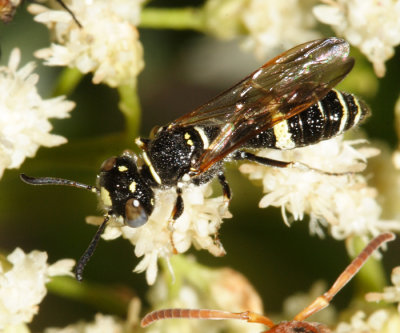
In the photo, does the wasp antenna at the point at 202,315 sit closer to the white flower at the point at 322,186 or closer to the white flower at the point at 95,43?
the white flower at the point at 322,186

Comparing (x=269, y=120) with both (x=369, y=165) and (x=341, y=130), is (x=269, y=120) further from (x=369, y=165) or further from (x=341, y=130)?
(x=369, y=165)

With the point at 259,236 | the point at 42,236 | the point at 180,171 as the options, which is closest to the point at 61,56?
the point at 180,171

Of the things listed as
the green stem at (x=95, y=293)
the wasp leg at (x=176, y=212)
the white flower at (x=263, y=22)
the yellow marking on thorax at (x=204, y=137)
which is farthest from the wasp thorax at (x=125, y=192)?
the white flower at (x=263, y=22)

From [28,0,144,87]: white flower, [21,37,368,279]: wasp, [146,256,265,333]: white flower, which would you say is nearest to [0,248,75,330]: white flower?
[21,37,368,279]: wasp

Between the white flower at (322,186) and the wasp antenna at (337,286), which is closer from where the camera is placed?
the wasp antenna at (337,286)

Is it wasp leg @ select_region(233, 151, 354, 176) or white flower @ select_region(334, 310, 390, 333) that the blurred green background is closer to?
wasp leg @ select_region(233, 151, 354, 176)

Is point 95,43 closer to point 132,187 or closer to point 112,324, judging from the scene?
point 132,187

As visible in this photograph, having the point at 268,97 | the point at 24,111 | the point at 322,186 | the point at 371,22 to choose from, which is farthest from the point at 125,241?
the point at 371,22
